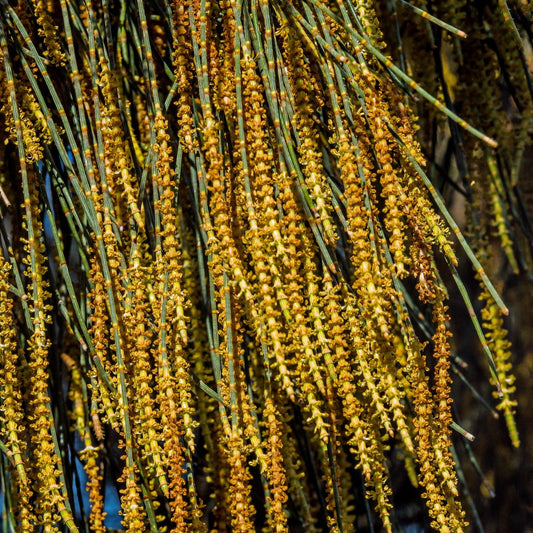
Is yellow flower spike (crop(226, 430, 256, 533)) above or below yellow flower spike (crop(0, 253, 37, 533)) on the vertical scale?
below

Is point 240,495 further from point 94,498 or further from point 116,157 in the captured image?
point 116,157

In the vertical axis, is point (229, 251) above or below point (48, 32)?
below

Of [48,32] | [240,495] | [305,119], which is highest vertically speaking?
[48,32]

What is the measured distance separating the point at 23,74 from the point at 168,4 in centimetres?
17

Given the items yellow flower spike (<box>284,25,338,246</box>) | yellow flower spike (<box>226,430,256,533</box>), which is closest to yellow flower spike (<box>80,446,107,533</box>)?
yellow flower spike (<box>226,430,256,533</box>)

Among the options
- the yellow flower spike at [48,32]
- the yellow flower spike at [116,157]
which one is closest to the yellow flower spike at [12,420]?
the yellow flower spike at [116,157]

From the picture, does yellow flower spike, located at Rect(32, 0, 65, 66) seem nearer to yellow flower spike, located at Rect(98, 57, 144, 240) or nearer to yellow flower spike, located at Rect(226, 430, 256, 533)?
yellow flower spike, located at Rect(98, 57, 144, 240)

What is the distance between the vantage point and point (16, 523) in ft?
2.12

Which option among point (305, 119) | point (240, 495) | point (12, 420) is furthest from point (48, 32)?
point (240, 495)

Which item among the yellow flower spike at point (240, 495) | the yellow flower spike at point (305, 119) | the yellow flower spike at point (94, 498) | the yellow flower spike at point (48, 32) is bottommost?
the yellow flower spike at point (240, 495)

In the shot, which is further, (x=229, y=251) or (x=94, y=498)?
(x=94, y=498)

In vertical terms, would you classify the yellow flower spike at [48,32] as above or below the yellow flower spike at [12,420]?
above

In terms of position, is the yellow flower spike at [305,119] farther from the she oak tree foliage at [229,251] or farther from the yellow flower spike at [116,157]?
the yellow flower spike at [116,157]

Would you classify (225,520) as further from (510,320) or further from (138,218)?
(510,320)
